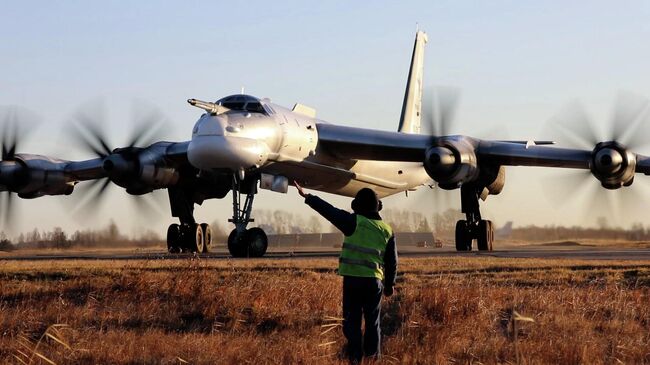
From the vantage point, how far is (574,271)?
1852 centimetres

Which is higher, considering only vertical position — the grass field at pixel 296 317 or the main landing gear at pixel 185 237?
the main landing gear at pixel 185 237

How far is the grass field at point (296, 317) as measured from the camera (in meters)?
9.56

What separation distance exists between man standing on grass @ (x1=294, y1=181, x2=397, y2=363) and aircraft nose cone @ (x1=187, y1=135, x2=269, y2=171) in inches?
603

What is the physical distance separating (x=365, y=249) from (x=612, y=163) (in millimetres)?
18573

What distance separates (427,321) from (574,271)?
7.40 m

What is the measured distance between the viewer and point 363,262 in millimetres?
9516

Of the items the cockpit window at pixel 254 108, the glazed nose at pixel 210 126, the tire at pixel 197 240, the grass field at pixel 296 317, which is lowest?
the grass field at pixel 296 317

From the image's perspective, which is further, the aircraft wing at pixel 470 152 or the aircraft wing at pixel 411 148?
the aircraft wing at pixel 411 148

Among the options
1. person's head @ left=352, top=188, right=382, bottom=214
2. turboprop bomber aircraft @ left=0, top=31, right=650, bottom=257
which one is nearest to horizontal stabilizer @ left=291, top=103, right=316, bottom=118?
turboprop bomber aircraft @ left=0, top=31, right=650, bottom=257

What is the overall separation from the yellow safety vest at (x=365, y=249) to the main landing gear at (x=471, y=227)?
68.5 feet

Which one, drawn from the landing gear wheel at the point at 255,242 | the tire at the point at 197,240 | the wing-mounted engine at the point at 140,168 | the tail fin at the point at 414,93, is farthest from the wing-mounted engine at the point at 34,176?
the tail fin at the point at 414,93

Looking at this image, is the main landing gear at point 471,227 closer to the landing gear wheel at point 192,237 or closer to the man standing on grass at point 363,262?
the landing gear wheel at point 192,237

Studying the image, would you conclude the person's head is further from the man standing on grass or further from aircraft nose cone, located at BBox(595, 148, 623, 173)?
aircraft nose cone, located at BBox(595, 148, 623, 173)

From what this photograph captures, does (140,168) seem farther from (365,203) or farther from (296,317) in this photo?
(365,203)
